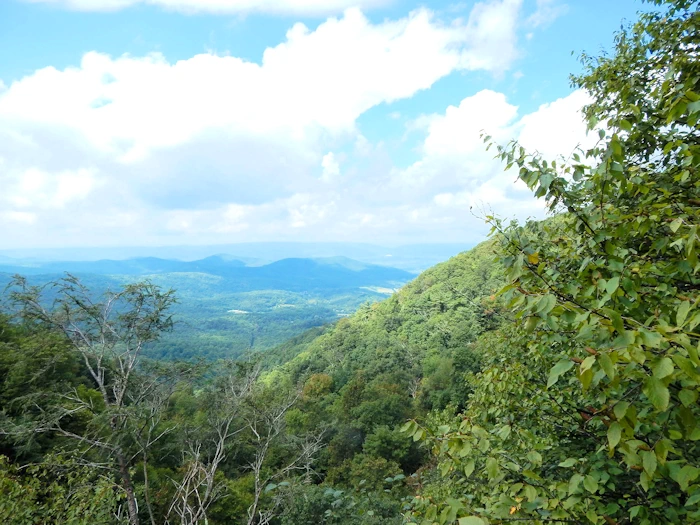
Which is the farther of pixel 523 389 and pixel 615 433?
pixel 523 389

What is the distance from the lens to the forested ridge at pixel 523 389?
6.23ft

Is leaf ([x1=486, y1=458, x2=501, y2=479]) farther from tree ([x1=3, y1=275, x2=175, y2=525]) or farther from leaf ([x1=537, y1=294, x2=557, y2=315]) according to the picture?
tree ([x1=3, y1=275, x2=175, y2=525])

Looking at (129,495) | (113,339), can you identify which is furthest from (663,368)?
(113,339)

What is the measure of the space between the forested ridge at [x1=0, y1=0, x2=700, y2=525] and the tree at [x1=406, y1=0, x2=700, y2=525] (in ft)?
0.06

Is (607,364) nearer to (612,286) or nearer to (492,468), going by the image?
(612,286)

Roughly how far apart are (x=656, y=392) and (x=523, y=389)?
4377 mm

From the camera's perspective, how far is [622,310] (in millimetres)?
2299

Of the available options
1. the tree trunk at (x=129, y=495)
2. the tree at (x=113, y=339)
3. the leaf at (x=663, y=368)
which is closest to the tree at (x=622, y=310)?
the leaf at (x=663, y=368)

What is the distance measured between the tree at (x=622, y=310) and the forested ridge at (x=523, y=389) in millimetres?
18

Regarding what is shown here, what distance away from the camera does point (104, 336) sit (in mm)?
10391

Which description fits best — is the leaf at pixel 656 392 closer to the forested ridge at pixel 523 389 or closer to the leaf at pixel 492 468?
the forested ridge at pixel 523 389

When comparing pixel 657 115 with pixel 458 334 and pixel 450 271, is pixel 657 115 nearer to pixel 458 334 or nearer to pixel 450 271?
pixel 458 334

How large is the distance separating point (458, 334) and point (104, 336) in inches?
1982

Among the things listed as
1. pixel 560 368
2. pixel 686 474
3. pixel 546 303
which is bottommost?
pixel 686 474
